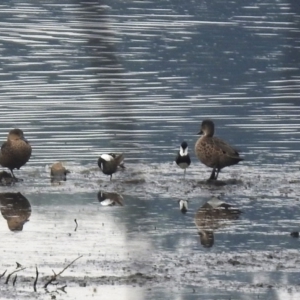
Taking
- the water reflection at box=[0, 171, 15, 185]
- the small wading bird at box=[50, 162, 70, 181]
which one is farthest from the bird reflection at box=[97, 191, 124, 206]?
the water reflection at box=[0, 171, 15, 185]

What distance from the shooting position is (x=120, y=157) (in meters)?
14.2

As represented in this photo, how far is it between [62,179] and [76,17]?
1154cm

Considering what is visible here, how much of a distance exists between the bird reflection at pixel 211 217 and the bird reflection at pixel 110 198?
3.25 ft

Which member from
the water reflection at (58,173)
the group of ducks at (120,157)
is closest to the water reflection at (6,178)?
the group of ducks at (120,157)

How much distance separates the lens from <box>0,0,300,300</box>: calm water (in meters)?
4.84

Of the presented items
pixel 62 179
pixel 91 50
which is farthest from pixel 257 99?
pixel 91 50

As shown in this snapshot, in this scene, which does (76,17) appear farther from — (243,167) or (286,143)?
(286,143)

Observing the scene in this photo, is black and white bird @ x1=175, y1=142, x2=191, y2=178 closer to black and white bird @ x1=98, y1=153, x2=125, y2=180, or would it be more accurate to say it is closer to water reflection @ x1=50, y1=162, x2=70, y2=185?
black and white bird @ x1=98, y1=153, x2=125, y2=180

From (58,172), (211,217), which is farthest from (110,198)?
(211,217)

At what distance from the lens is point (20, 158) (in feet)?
47.0

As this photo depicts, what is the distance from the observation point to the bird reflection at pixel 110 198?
1284cm

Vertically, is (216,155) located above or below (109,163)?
Answer: above

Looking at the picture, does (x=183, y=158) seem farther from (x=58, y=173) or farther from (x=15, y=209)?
(x=15, y=209)

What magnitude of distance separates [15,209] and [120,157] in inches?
83.1
